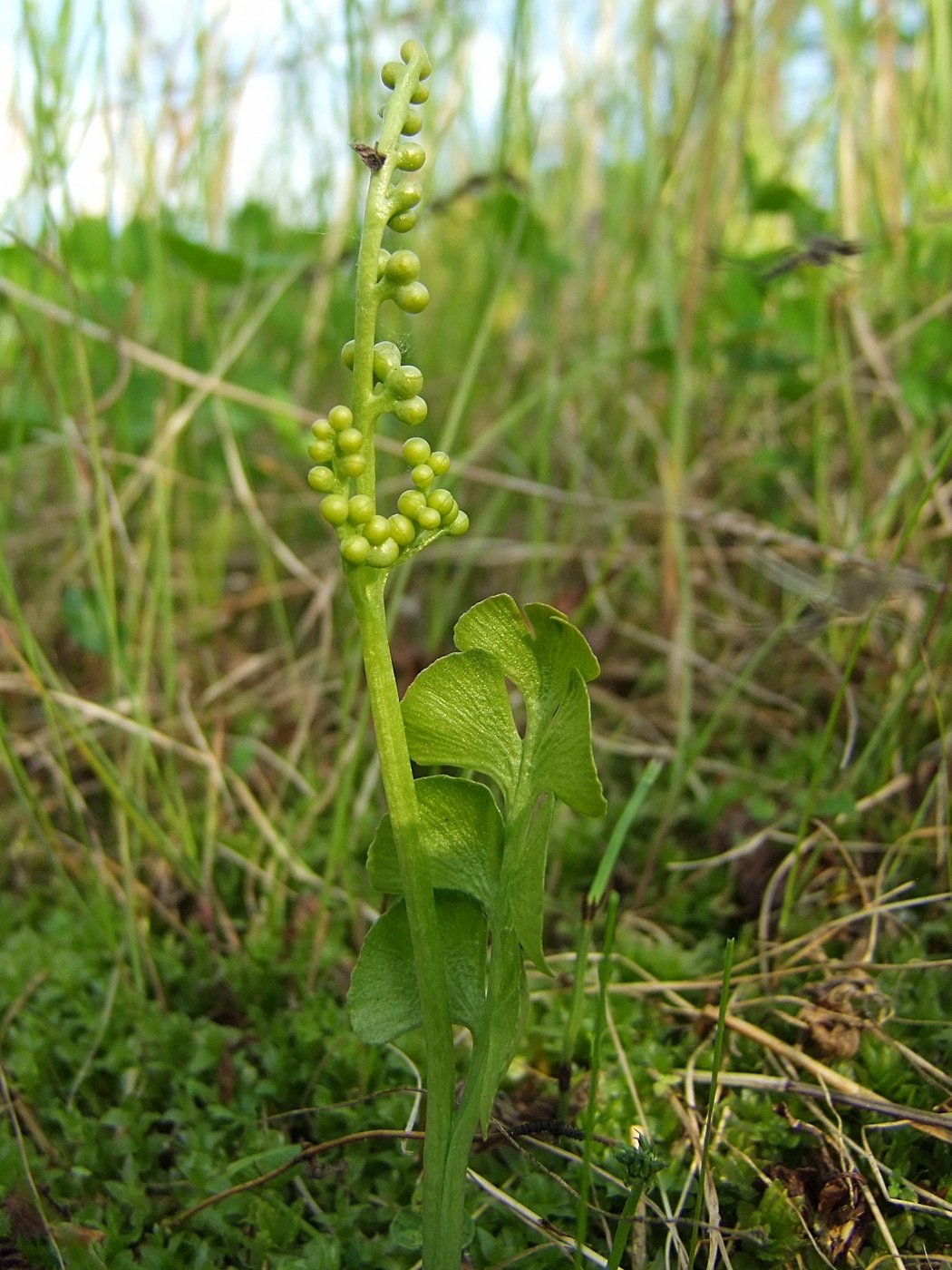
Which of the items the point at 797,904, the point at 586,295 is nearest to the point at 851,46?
the point at 586,295

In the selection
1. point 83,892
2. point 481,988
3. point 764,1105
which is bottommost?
point 83,892

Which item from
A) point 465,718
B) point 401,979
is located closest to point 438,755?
point 465,718

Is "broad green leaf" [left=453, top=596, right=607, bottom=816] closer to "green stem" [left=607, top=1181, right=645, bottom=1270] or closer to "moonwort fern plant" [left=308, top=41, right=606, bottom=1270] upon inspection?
"moonwort fern plant" [left=308, top=41, right=606, bottom=1270]

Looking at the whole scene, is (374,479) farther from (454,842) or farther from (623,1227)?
(623,1227)

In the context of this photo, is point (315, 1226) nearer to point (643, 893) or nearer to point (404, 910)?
point (404, 910)

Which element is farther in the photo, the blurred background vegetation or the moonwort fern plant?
the blurred background vegetation

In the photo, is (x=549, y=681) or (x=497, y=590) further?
(x=497, y=590)

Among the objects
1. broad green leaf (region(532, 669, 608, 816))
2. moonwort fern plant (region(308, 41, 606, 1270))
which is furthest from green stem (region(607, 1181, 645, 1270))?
broad green leaf (region(532, 669, 608, 816))
